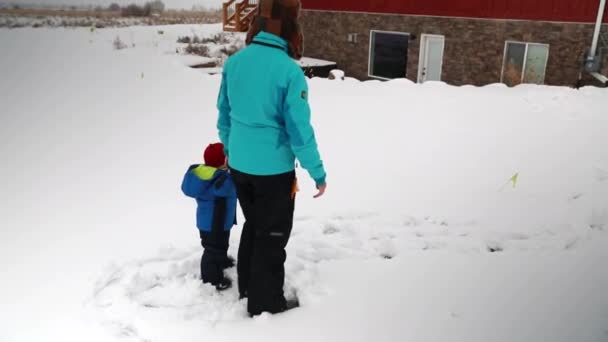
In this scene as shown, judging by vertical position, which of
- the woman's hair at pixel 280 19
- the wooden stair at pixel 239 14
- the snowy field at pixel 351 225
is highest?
the wooden stair at pixel 239 14

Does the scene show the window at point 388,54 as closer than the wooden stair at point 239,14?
Yes

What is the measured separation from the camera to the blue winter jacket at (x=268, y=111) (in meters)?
2.60

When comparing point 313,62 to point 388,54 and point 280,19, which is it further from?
point 280,19

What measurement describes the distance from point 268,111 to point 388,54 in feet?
42.1

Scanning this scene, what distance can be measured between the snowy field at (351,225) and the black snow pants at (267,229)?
0.15 meters

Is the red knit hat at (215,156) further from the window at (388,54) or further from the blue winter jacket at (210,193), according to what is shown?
the window at (388,54)

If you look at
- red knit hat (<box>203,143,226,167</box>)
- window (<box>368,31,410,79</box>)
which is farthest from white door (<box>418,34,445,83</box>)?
red knit hat (<box>203,143,226,167</box>)

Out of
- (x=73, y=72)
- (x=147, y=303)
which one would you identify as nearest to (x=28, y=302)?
(x=147, y=303)

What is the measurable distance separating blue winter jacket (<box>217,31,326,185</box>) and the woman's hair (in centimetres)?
4

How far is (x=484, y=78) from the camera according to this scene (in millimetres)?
12531

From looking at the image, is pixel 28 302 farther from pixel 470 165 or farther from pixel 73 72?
pixel 73 72

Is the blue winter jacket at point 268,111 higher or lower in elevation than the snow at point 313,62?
higher

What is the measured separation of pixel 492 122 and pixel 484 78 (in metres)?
6.14

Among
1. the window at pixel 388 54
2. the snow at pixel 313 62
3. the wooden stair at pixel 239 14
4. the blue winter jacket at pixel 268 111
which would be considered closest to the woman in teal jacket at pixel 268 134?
the blue winter jacket at pixel 268 111
